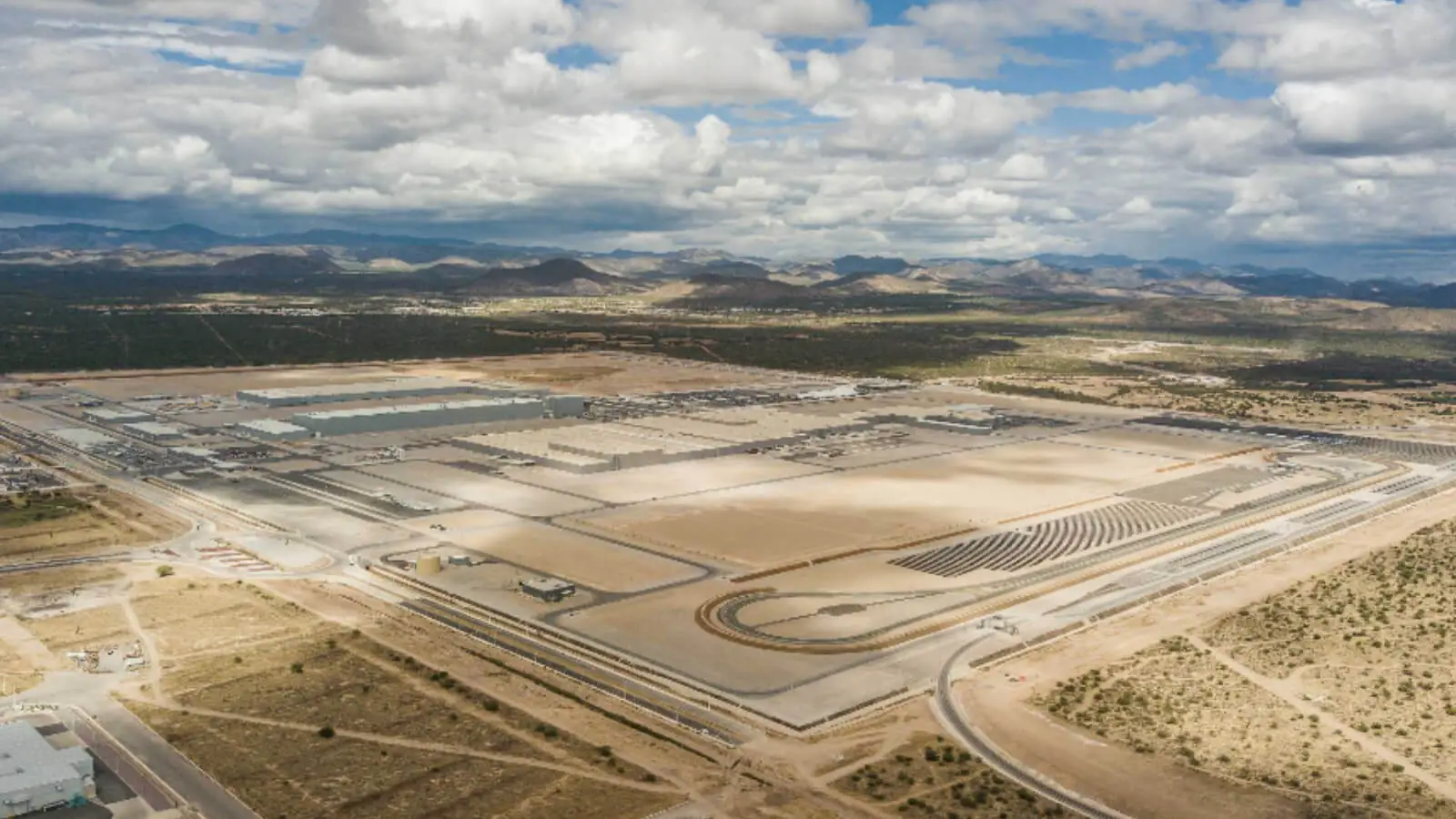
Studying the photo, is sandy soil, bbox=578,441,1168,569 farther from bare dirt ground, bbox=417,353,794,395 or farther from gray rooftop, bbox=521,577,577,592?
bare dirt ground, bbox=417,353,794,395

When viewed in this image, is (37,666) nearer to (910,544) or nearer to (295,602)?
(295,602)

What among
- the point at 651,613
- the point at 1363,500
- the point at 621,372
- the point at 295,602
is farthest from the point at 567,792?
the point at 621,372

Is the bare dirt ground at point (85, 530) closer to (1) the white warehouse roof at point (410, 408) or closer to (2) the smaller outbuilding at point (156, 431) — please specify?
(2) the smaller outbuilding at point (156, 431)

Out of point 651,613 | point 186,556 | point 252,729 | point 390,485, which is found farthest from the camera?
point 390,485

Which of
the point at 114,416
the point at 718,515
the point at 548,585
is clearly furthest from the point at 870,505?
the point at 114,416

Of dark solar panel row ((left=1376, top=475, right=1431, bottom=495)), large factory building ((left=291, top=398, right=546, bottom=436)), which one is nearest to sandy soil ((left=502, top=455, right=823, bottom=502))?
large factory building ((left=291, top=398, right=546, bottom=436))

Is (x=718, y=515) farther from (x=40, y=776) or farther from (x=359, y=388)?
(x=359, y=388)
